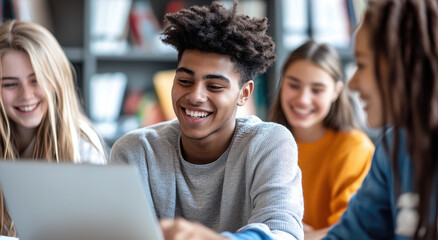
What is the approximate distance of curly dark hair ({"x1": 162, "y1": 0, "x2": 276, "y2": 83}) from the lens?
138cm

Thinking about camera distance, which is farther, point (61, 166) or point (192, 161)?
point (192, 161)

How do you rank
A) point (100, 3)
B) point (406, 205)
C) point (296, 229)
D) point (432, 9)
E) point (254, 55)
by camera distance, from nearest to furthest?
point (432, 9) → point (406, 205) → point (296, 229) → point (254, 55) → point (100, 3)

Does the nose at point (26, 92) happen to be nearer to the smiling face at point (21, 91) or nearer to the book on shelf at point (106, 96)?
the smiling face at point (21, 91)

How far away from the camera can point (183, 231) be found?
0.90 metres

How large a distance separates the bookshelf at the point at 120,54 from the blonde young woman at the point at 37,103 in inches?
36.1

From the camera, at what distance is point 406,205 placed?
3.17 ft

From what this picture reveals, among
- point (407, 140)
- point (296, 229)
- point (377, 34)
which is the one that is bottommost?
point (296, 229)

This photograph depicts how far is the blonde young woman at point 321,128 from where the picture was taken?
2062 millimetres

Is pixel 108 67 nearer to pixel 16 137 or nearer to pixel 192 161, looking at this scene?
pixel 16 137

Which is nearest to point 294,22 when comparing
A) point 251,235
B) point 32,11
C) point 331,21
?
point 331,21

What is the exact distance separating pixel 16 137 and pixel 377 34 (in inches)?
51.5

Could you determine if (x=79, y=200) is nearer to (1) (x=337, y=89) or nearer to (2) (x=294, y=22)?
(1) (x=337, y=89)

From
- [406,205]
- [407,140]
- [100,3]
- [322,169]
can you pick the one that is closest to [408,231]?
[406,205]

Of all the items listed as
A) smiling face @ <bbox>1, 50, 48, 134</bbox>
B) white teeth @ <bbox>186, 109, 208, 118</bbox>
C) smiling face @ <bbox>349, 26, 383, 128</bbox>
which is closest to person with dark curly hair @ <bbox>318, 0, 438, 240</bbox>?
Answer: smiling face @ <bbox>349, 26, 383, 128</bbox>
